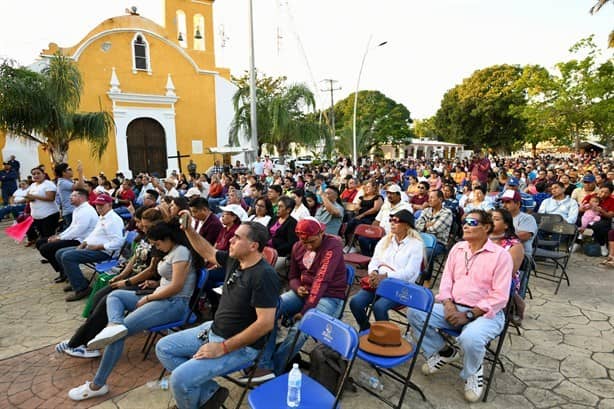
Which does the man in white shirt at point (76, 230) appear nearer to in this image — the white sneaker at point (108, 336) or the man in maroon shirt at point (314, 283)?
the white sneaker at point (108, 336)

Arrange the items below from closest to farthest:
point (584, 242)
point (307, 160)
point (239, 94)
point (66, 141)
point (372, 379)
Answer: point (372, 379), point (584, 242), point (66, 141), point (239, 94), point (307, 160)

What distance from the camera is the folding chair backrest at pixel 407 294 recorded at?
9.78 feet

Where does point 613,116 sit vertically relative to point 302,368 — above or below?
above

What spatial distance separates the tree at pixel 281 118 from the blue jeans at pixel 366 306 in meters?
14.6

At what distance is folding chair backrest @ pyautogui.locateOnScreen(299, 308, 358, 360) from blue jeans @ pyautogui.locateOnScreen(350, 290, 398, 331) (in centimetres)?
109

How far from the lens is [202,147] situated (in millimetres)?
21547

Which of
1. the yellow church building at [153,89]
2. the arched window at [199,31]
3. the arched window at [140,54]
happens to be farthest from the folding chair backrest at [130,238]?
the arched window at [199,31]

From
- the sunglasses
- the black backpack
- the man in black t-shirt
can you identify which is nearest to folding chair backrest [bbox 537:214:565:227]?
the sunglasses

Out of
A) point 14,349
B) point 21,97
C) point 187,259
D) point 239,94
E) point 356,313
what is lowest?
point 14,349

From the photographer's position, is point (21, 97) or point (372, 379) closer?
point (372, 379)

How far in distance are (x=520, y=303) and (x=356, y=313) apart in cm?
156

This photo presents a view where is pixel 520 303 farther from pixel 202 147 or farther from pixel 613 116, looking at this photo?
pixel 613 116

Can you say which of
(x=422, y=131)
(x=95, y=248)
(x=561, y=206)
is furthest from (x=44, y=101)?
(x=422, y=131)

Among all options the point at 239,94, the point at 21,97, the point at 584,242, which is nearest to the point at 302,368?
the point at 584,242
